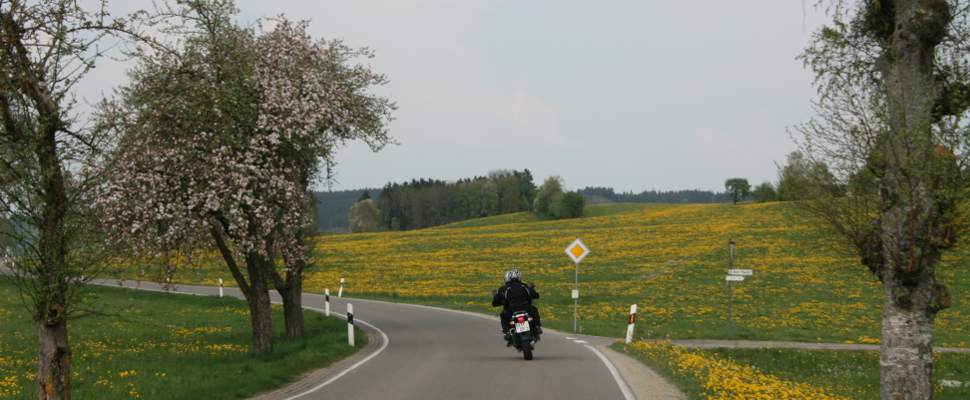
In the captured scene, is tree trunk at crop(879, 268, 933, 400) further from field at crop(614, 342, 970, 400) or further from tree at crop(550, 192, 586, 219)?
tree at crop(550, 192, 586, 219)

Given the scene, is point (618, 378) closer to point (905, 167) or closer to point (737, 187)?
point (905, 167)

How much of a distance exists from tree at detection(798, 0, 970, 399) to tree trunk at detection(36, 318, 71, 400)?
34.9 ft

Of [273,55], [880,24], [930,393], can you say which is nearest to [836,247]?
[930,393]

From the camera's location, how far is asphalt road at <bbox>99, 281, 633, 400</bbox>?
500 inches

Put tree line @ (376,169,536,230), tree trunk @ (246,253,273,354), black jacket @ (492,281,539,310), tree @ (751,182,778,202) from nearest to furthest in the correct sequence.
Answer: black jacket @ (492,281,539,310) < tree trunk @ (246,253,273,354) < tree @ (751,182,778,202) < tree line @ (376,169,536,230)

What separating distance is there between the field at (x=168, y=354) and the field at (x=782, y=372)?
696 cm

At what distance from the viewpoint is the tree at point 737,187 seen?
120875mm

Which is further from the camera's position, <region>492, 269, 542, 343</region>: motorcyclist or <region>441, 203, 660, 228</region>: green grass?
<region>441, 203, 660, 228</region>: green grass

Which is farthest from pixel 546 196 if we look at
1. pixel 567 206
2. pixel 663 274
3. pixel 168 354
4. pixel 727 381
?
pixel 727 381

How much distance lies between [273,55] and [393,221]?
134003 mm

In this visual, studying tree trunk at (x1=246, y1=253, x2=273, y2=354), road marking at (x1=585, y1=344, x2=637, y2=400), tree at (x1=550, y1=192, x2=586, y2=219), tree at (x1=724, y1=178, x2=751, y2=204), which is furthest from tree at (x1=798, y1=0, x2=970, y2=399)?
tree at (x1=724, y1=178, x2=751, y2=204)

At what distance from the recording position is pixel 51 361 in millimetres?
10227

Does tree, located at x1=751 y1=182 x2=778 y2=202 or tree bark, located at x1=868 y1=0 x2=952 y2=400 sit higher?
tree, located at x1=751 y1=182 x2=778 y2=202

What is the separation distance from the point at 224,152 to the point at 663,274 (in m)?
33.8
